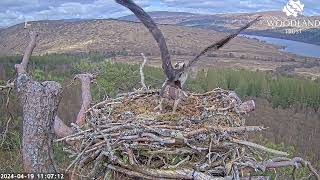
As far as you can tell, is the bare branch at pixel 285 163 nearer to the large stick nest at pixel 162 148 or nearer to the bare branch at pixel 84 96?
the large stick nest at pixel 162 148

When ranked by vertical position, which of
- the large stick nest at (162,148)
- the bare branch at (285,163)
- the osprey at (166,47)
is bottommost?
the bare branch at (285,163)

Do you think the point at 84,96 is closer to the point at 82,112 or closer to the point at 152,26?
the point at 82,112

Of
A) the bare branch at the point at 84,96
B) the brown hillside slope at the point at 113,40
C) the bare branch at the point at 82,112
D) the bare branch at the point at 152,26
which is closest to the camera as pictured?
the bare branch at the point at 152,26

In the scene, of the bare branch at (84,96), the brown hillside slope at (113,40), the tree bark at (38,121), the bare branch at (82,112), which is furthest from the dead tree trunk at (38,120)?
the brown hillside slope at (113,40)

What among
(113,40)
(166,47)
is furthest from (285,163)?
(113,40)

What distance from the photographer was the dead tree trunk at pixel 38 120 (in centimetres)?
344

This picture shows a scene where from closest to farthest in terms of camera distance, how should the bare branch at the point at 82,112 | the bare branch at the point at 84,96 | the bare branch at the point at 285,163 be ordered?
the bare branch at the point at 285,163 → the bare branch at the point at 82,112 → the bare branch at the point at 84,96

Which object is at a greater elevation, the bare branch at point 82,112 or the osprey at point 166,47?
the osprey at point 166,47

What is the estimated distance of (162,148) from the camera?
3713mm

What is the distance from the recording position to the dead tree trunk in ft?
11.3

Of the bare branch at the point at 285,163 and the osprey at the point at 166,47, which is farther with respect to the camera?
the bare branch at the point at 285,163

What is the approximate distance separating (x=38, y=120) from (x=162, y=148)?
108 centimetres

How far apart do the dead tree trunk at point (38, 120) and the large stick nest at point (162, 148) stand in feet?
0.91

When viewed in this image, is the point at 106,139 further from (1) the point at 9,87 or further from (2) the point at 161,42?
(1) the point at 9,87
